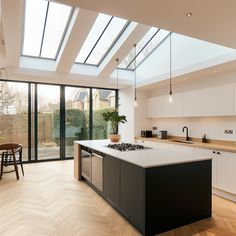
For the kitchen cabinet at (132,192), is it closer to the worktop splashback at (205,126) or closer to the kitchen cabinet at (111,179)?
the kitchen cabinet at (111,179)

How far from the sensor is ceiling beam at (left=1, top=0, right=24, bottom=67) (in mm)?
2836

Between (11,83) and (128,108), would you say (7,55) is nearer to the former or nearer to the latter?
(11,83)

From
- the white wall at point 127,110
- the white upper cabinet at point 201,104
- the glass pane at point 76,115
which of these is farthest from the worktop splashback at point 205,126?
the glass pane at point 76,115

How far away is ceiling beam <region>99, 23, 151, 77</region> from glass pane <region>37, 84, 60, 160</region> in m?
Result: 1.90

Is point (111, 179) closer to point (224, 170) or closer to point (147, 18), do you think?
point (224, 170)

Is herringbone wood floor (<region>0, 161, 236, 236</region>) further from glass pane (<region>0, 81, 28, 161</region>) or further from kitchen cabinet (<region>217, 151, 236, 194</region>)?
glass pane (<region>0, 81, 28, 161</region>)

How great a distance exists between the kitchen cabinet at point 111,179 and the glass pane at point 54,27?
9.64ft

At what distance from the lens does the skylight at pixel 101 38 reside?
176 inches

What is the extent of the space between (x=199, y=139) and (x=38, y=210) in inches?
153

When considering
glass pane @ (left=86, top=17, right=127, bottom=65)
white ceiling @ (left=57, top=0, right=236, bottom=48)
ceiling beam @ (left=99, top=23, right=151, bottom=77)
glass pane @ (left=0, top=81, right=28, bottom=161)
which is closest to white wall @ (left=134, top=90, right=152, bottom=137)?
ceiling beam @ (left=99, top=23, right=151, bottom=77)

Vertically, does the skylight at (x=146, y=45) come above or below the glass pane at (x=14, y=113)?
above

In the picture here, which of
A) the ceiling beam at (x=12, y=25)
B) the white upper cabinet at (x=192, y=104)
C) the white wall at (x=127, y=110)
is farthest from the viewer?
the white wall at (x=127, y=110)

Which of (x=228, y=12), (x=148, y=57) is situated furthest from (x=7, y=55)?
(x=228, y=12)

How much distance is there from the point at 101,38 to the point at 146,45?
1478 mm
